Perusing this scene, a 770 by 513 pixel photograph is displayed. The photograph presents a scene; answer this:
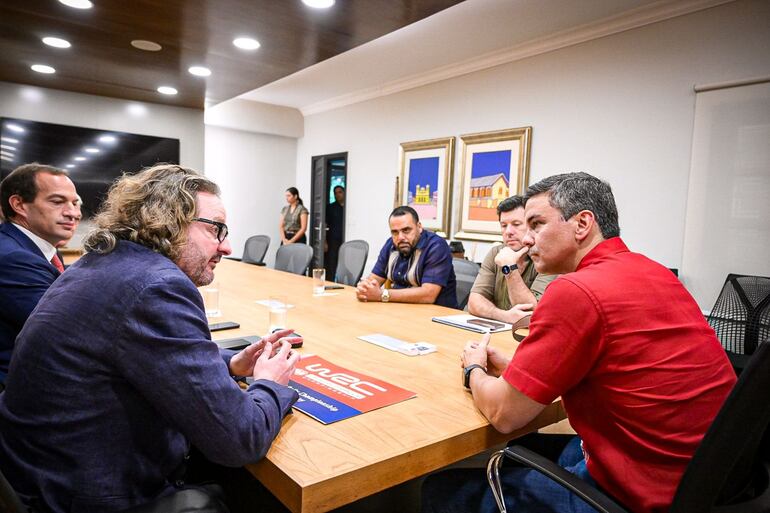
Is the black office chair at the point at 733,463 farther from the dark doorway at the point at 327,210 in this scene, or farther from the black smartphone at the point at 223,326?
the dark doorway at the point at 327,210

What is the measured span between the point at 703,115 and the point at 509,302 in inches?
86.9

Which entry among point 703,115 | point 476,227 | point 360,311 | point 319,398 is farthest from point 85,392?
point 476,227

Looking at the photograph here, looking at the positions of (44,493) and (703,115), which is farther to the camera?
(703,115)

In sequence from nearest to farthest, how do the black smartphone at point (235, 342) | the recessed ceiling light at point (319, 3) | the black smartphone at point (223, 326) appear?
the black smartphone at point (235, 342), the black smartphone at point (223, 326), the recessed ceiling light at point (319, 3)

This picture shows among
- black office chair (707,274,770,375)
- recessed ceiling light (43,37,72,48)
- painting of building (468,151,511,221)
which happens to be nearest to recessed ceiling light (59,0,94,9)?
recessed ceiling light (43,37,72,48)

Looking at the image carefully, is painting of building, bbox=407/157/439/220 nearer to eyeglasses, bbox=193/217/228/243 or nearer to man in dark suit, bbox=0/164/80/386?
man in dark suit, bbox=0/164/80/386

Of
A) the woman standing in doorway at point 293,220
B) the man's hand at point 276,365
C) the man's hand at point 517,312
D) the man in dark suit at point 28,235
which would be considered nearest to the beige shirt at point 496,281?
the man's hand at point 517,312

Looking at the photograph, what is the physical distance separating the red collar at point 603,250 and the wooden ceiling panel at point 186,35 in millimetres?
2068

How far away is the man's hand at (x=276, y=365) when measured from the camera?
119 centimetres

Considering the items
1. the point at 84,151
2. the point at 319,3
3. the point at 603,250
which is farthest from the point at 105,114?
the point at 603,250

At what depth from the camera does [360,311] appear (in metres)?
2.41

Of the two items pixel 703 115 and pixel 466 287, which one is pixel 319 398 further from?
pixel 703 115

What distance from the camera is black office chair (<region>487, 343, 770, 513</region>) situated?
76 cm

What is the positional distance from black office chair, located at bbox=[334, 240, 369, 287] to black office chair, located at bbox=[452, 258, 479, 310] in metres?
0.96
